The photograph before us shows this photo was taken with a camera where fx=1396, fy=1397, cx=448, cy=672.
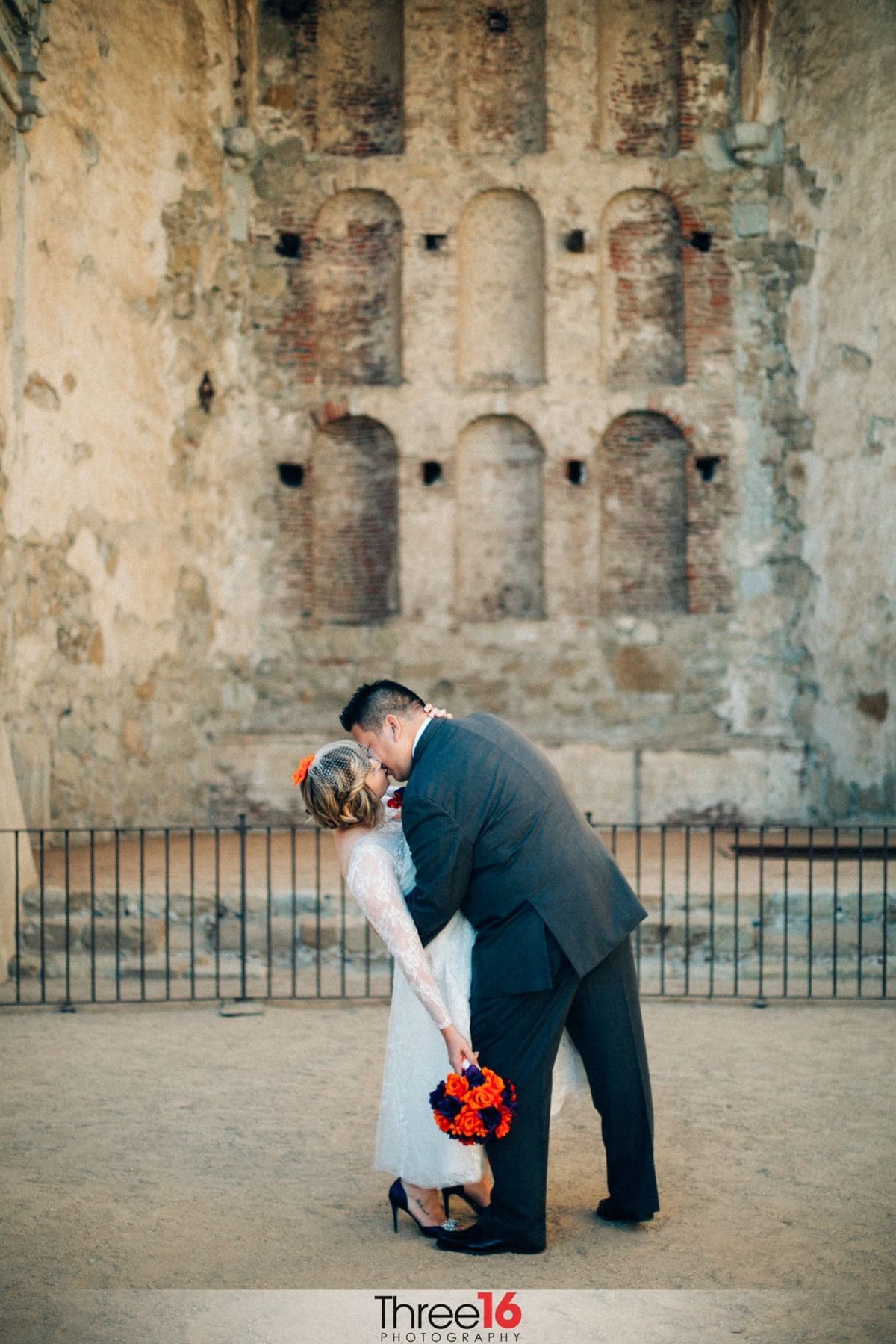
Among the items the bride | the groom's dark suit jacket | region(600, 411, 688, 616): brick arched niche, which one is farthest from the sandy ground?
region(600, 411, 688, 616): brick arched niche

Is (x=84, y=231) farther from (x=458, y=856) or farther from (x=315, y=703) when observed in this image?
Result: (x=458, y=856)

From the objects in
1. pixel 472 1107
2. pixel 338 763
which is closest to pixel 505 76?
pixel 338 763

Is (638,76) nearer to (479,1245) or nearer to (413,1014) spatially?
(413,1014)

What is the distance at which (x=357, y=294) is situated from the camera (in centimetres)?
1320

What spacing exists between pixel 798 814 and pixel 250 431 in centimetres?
609

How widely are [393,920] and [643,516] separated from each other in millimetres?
9551

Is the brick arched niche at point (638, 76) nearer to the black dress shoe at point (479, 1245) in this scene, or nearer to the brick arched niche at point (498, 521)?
the brick arched niche at point (498, 521)

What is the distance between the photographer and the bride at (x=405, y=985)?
4059mm

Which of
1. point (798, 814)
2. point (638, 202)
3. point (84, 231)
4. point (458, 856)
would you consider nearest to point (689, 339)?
point (638, 202)

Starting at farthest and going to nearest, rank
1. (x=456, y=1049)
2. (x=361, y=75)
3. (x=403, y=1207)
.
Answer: (x=361, y=75) → (x=403, y=1207) → (x=456, y=1049)

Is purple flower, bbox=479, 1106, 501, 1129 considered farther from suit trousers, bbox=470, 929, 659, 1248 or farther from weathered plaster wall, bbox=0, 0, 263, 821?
weathered plaster wall, bbox=0, 0, 263, 821

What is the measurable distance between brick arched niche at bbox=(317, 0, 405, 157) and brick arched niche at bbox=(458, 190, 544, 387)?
3.69ft

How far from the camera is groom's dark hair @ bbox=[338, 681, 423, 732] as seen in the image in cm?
420

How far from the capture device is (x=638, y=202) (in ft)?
43.0
